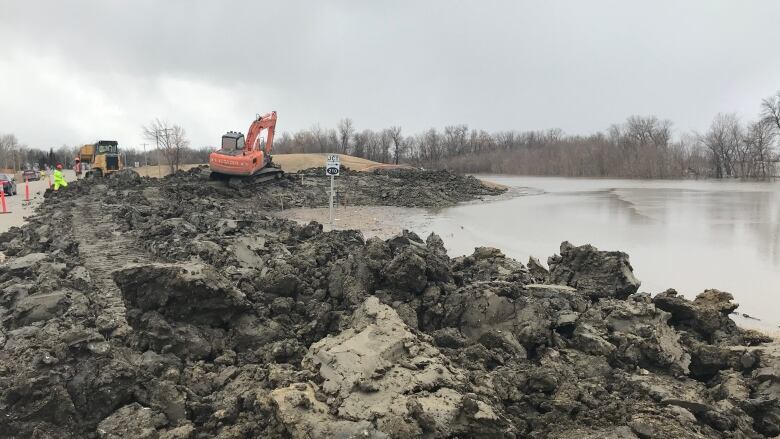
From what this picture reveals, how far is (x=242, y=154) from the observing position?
22.0 metres

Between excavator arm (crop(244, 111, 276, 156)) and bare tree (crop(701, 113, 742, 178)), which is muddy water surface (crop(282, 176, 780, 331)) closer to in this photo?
excavator arm (crop(244, 111, 276, 156))

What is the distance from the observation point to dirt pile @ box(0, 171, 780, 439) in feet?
11.0

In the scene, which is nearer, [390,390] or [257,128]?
[390,390]

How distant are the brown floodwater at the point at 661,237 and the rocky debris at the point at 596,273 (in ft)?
7.24

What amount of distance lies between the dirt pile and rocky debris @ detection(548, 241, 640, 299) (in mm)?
26

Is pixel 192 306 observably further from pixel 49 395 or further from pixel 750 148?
pixel 750 148

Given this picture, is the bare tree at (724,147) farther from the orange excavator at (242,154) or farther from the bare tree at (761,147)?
the orange excavator at (242,154)

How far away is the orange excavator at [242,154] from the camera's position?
21.9 meters

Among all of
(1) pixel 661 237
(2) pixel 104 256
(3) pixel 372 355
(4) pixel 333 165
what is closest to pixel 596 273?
(3) pixel 372 355

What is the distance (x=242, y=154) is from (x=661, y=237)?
16619 mm

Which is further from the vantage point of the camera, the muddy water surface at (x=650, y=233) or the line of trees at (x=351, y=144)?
the line of trees at (x=351, y=144)

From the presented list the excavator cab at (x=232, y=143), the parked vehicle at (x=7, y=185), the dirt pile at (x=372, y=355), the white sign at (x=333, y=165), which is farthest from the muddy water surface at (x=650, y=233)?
the parked vehicle at (x=7, y=185)

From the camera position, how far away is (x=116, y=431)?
3373 millimetres

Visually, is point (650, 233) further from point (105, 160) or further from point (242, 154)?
point (105, 160)
